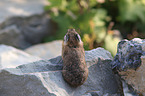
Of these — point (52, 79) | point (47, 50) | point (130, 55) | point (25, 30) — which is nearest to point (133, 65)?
point (130, 55)

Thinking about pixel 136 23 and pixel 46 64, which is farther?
pixel 136 23

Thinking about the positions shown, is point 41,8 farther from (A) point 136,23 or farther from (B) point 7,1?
(A) point 136,23

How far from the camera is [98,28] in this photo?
166 inches

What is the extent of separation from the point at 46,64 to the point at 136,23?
3574 millimetres

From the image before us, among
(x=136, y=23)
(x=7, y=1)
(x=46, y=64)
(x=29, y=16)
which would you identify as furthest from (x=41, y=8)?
(x=46, y=64)

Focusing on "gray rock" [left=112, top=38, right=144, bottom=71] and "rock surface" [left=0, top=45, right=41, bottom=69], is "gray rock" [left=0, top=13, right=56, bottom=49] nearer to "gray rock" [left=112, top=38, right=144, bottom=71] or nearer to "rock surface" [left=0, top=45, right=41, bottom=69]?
"rock surface" [left=0, top=45, right=41, bottom=69]

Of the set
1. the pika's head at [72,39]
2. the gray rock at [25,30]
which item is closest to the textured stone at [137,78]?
the pika's head at [72,39]

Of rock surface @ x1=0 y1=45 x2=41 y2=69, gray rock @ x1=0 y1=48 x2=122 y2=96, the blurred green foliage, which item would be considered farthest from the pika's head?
the blurred green foliage

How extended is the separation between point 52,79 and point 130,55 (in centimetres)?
70

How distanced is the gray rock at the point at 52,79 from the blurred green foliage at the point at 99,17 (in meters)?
1.54

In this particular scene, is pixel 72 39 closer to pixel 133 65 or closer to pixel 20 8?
pixel 133 65

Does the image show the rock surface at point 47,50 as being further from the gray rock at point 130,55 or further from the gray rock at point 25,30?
the gray rock at point 130,55

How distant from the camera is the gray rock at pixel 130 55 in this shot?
176cm

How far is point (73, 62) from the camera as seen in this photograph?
1785 millimetres
